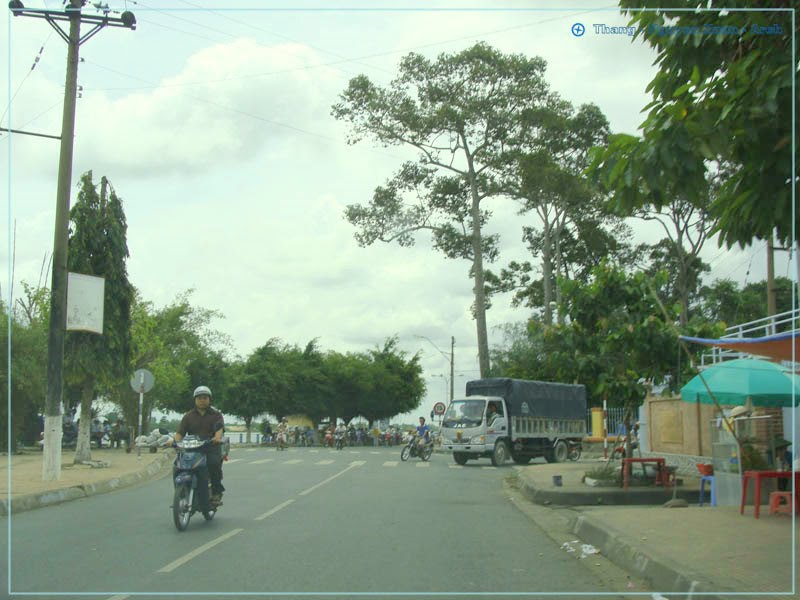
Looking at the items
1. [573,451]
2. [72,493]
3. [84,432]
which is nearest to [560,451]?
[573,451]

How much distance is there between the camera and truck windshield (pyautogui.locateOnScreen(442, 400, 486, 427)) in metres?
29.3

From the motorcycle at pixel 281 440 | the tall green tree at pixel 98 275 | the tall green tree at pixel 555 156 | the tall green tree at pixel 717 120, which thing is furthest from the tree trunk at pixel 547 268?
the tall green tree at pixel 717 120

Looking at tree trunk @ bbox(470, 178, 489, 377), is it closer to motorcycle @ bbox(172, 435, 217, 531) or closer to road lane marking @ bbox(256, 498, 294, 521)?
road lane marking @ bbox(256, 498, 294, 521)

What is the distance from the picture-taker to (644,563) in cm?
820

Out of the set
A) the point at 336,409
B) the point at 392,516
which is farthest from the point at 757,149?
the point at 336,409

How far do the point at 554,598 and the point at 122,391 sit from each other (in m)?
27.9

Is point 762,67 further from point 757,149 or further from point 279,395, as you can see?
point 279,395

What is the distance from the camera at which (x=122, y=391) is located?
3247cm

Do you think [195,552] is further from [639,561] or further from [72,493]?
[72,493]

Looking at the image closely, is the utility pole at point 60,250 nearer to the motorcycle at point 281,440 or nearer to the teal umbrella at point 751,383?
the teal umbrella at point 751,383

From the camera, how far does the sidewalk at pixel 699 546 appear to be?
22.9ft

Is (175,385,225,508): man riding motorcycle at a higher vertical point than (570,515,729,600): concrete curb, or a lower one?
higher

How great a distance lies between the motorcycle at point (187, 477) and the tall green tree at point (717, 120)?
701 cm

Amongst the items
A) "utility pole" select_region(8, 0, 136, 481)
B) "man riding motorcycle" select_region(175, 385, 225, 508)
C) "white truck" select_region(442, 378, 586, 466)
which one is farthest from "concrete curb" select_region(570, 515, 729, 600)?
"white truck" select_region(442, 378, 586, 466)
